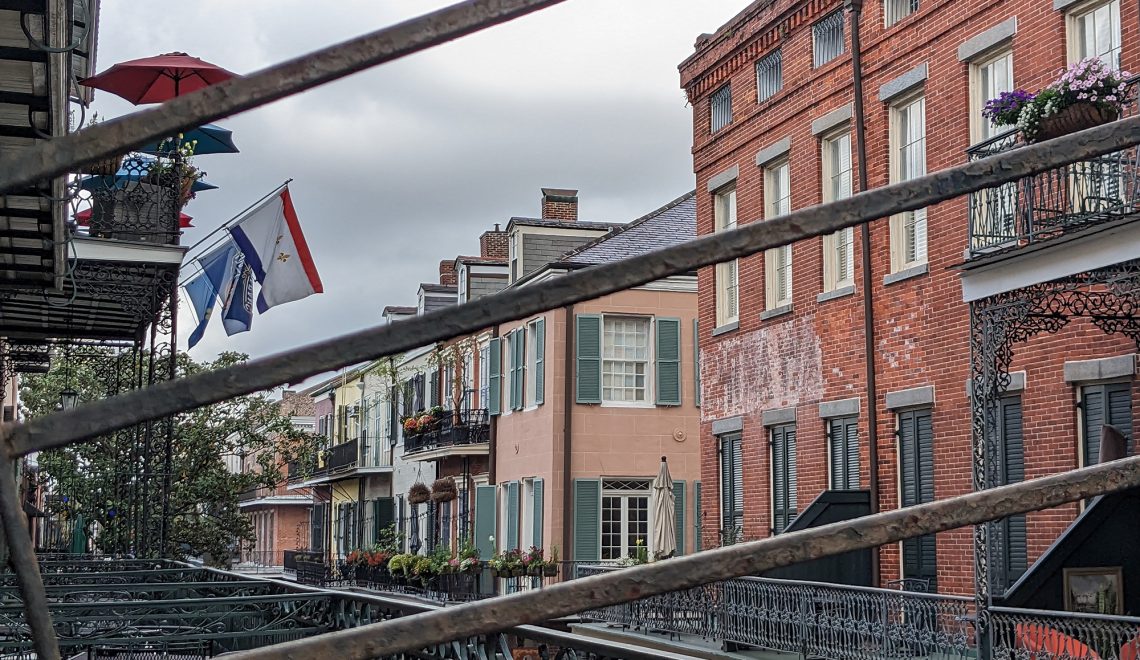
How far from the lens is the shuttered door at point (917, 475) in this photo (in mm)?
17422

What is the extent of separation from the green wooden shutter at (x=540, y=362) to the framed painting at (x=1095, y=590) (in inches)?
747

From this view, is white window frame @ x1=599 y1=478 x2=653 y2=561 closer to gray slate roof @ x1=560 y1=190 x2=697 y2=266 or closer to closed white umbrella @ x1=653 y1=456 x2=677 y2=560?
closed white umbrella @ x1=653 y1=456 x2=677 y2=560

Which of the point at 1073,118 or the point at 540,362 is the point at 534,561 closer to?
the point at 540,362

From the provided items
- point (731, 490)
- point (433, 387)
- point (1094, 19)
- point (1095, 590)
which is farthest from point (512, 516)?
point (1094, 19)

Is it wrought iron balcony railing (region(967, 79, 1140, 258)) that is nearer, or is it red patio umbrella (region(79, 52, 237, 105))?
wrought iron balcony railing (region(967, 79, 1140, 258))

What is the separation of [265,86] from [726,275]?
22.3 metres

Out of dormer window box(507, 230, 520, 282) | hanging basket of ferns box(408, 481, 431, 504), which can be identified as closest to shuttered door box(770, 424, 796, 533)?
dormer window box(507, 230, 520, 282)

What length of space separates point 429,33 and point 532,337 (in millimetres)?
31896

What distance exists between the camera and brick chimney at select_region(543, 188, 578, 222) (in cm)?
3900

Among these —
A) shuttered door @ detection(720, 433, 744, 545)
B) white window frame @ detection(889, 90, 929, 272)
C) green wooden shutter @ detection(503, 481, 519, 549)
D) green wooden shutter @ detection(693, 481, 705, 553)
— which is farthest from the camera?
green wooden shutter @ detection(503, 481, 519, 549)

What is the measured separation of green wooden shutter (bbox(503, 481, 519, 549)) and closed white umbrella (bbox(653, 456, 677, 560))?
27.2 feet

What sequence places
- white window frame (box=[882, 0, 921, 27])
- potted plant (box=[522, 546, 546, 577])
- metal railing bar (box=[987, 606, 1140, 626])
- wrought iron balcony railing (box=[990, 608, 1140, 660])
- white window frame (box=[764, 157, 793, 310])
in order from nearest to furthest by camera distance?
metal railing bar (box=[987, 606, 1140, 626]) → wrought iron balcony railing (box=[990, 608, 1140, 660]) → white window frame (box=[882, 0, 921, 27]) → white window frame (box=[764, 157, 793, 310]) → potted plant (box=[522, 546, 546, 577])

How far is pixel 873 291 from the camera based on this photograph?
18.7m

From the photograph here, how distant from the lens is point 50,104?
608cm
